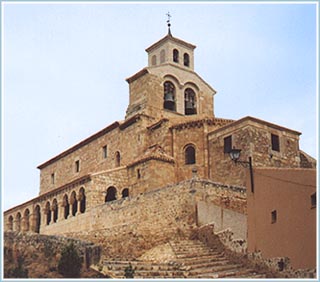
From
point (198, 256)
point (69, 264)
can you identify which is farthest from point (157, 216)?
point (69, 264)

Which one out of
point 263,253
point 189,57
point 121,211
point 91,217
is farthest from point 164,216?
point 189,57

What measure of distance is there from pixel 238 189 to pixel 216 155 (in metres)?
5.72

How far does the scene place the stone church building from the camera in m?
21.8

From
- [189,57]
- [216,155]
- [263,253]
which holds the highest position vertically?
[189,57]

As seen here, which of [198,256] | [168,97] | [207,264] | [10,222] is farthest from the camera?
[10,222]

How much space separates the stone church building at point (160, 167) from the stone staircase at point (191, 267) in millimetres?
1146

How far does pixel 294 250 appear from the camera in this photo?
560 inches

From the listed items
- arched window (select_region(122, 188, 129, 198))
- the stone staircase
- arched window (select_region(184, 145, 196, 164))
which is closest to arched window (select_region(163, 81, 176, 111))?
arched window (select_region(184, 145, 196, 164))

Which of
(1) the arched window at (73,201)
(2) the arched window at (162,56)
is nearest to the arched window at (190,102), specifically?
(2) the arched window at (162,56)

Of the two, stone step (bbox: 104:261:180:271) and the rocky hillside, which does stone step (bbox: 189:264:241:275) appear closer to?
stone step (bbox: 104:261:180:271)

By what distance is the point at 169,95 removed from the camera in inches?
1350

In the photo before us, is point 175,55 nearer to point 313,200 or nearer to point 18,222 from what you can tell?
point 18,222

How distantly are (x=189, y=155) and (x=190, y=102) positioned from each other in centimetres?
681

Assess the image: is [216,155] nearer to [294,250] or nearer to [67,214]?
[67,214]
